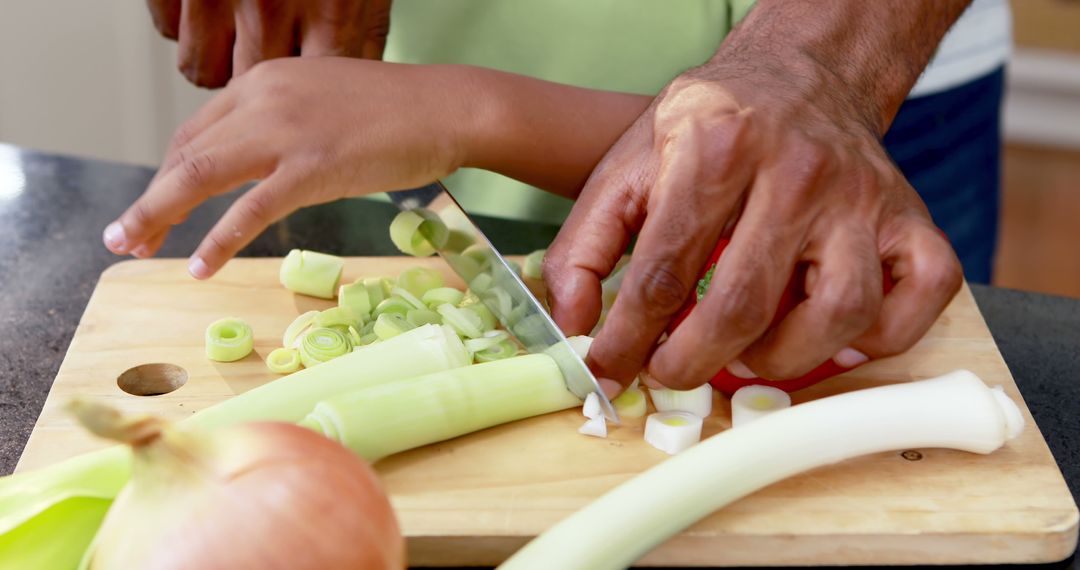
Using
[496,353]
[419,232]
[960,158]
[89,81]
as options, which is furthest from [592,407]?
[89,81]

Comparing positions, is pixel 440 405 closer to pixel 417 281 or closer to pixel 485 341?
pixel 485 341

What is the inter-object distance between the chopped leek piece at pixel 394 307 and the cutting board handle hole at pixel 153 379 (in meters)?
0.20

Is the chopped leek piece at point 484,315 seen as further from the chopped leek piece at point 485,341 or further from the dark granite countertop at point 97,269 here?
the dark granite countertop at point 97,269

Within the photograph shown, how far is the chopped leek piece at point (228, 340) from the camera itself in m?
1.07

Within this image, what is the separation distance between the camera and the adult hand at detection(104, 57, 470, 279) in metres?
1.03

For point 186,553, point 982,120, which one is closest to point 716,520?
point 186,553

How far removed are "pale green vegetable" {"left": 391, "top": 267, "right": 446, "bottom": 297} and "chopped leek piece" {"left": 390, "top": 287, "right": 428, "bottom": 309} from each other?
0.02 meters

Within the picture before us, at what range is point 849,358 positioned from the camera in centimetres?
99

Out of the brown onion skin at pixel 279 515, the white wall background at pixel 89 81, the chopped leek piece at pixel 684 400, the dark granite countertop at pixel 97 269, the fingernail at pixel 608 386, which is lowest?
the white wall background at pixel 89 81

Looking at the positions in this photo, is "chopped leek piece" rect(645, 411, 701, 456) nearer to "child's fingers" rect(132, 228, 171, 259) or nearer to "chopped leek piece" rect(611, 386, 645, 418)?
"chopped leek piece" rect(611, 386, 645, 418)

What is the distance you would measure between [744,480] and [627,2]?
30.2 inches

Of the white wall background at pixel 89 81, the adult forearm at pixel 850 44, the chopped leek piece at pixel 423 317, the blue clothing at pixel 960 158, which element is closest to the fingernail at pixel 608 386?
the chopped leek piece at pixel 423 317

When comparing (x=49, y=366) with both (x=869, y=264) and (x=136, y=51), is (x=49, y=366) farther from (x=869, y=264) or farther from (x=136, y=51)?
(x=136, y=51)

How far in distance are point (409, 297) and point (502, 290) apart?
0.35 feet
